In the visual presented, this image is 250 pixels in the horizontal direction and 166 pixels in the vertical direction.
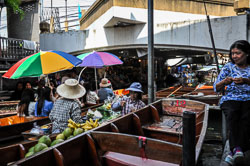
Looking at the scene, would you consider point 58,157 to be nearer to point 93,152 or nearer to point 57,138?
point 93,152

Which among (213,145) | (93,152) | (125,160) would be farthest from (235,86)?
(213,145)

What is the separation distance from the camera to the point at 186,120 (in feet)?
5.13

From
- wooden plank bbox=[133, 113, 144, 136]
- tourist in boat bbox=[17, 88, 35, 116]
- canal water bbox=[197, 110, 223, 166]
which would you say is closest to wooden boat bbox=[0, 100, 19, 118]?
tourist in boat bbox=[17, 88, 35, 116]

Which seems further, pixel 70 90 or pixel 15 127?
pixel 15 127

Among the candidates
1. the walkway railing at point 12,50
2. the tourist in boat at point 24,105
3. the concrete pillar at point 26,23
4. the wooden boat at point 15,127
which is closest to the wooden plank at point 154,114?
the wooden boat at point 15,127

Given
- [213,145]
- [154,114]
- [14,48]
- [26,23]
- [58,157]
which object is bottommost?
[213,145]

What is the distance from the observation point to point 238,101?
8.65 ft

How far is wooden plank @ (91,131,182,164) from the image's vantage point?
211 cm

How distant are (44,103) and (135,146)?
3341 mm

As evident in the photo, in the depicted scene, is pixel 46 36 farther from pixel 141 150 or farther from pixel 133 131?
pixel 141 150

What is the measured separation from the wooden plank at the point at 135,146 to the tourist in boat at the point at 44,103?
268cm

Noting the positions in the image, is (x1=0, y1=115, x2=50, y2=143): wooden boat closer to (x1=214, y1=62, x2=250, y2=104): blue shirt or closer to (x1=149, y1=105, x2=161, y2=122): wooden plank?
(x1=149, y1=105, x2=161, y2=122): wooden plank

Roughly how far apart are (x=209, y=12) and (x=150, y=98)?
6834mm

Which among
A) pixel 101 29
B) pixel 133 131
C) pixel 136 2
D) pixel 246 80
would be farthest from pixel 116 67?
pixel 246 80
